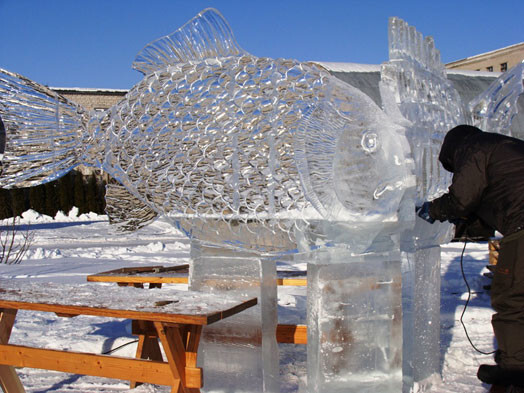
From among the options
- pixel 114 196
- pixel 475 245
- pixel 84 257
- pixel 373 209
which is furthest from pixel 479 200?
pixel 475 245

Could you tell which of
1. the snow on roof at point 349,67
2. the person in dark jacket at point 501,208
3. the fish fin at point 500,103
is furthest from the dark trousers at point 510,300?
the snow on roof at point 349,67

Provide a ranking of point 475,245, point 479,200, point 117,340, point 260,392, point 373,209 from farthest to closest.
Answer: point 475,245, point 117,340, point 260,392, point 479,200, point 373,209

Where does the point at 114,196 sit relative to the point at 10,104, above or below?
below

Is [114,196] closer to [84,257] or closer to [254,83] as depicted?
[254,83]

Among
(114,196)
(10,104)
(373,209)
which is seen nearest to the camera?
(373,209)

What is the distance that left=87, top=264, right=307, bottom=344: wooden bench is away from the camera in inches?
132

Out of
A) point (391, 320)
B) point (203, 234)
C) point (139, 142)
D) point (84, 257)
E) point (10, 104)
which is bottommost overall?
point (84, 257)

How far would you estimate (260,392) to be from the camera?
2.94 metres

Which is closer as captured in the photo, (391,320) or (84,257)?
(391,320)

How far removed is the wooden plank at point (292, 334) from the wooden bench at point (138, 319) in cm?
67

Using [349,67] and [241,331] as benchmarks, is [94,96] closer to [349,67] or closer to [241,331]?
[349,67]

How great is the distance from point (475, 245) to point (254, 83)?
9315 mm

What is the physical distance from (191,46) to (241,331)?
157cm

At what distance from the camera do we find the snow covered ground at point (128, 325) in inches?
137
